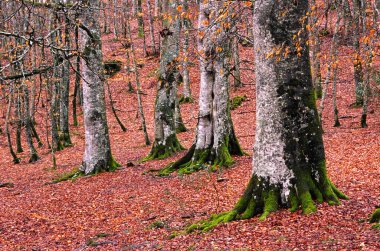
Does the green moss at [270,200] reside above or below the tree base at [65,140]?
below

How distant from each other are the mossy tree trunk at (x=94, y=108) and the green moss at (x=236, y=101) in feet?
42.8

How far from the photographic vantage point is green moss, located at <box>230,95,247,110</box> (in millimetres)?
24933

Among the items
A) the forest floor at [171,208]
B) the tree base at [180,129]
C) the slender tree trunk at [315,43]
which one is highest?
the slender tree trunk at [315,43]

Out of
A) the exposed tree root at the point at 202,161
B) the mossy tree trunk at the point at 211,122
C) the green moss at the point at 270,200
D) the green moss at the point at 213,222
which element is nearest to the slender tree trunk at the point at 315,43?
the green moss at the point at 270,200

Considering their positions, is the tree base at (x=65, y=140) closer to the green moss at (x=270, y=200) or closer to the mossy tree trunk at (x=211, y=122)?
the mossy tree trunk at (x=211, y=122)

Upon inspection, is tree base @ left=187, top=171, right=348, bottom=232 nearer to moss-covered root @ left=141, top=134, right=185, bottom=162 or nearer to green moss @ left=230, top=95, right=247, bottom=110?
moss-covered root @ left=141, top=134, right=185, bottom=162

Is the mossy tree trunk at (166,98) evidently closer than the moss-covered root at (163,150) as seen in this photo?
Yes

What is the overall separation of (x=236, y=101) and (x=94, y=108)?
1393 centimetres

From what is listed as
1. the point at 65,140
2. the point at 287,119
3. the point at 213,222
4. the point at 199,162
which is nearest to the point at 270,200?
the point at 213,222

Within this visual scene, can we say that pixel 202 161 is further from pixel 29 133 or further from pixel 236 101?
pixel 236 101

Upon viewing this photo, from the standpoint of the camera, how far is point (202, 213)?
788cm

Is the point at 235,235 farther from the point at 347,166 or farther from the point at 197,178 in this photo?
the point at 347,166

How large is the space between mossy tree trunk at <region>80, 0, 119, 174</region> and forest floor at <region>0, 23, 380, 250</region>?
68 cm

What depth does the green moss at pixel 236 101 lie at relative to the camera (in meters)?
24.9
